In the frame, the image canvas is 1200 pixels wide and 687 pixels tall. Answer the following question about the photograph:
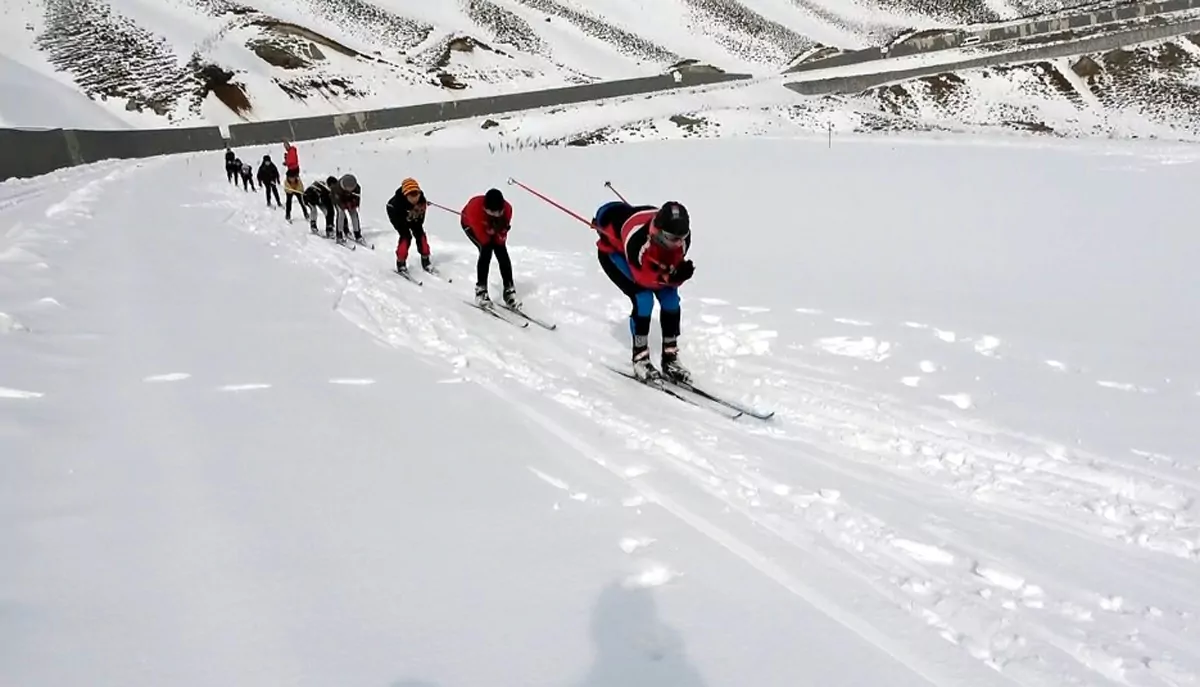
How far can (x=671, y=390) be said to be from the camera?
→ 220 inches

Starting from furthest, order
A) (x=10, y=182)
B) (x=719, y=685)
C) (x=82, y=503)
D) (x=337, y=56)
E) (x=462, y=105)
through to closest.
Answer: (x=337, y=56) → (x=462, y=105) → (x=10, y=182) → (x=82, y=503) → (x=719, y=685)

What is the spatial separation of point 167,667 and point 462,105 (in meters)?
42.0

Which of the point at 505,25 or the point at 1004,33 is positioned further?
the point at 505,25

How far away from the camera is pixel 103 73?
43.0m

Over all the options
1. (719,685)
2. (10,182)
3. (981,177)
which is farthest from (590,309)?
(10,182)

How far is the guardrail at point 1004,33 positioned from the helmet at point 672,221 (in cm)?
4833

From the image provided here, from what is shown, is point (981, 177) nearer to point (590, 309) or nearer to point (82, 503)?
point (590, 309)

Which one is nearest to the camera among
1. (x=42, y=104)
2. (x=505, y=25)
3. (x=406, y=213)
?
(x=406, y=213)

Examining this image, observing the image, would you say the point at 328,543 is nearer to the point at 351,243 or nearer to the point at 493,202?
the point at 493,202

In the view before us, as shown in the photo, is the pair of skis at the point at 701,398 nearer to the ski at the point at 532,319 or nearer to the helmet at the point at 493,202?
the ski at the point at 532,319

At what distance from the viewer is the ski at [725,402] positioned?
5.06 metres

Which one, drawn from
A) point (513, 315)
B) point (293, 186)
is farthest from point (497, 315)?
point (293, 186)

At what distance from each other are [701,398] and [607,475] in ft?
5.42

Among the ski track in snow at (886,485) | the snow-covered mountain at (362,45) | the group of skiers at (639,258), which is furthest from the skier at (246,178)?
the snow-covered mountain at (362,45)
